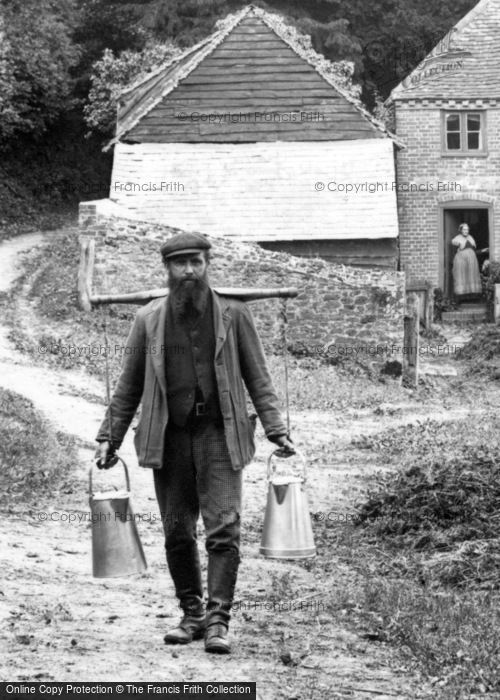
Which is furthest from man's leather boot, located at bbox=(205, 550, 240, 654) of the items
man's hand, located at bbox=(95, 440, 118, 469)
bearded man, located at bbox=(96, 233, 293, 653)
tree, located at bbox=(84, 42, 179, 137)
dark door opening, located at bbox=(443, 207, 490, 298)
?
tree, located at bbox=(84, 42, 179, 137)

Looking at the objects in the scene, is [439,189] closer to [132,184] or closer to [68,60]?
[132,184]

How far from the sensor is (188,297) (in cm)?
652

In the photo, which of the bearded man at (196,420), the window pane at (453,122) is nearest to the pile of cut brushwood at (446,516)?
the bearded man at (196,420)

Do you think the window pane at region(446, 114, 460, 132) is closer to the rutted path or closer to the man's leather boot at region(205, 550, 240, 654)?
the rutted path

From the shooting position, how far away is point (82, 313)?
21.5 meters

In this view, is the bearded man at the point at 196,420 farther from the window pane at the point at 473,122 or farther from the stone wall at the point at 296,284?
the window pane at the point at 473,122

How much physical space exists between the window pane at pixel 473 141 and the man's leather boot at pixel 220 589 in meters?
24.7

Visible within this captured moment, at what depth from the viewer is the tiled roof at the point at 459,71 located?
2942 cm

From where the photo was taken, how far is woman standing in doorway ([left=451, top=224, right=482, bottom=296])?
29266mm

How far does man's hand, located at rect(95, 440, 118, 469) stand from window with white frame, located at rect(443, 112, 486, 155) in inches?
952

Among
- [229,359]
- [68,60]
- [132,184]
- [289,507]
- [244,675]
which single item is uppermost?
[68,60]

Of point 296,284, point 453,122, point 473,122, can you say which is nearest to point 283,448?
point 296,284

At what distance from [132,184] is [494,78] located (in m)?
9.24

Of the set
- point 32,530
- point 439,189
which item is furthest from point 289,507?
point 439,189
